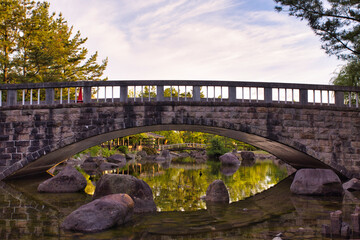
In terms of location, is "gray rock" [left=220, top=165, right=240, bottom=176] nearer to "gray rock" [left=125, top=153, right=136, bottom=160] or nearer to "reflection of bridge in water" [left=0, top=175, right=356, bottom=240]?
"reflection of bridge in water" [left=0, top=175, right=356, bottom=240]

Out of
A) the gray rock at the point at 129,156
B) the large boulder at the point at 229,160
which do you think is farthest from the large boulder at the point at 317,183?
the gray rock at the point at 129,156

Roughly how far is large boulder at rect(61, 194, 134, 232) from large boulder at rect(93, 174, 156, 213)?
4.87 feet

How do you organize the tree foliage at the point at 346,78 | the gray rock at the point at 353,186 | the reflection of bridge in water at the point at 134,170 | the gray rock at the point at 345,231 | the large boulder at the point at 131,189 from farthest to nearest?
the tree foliage at the point at 346,78 → the reflection of bridge in water at the point at 134,170 → the gray rock at the point at 353,186 → the large boulder at the point at 131,189 → the gray rock at the point at 345,231

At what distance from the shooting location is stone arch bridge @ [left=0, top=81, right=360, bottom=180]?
12.5 meters

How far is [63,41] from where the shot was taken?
27641 millimetres

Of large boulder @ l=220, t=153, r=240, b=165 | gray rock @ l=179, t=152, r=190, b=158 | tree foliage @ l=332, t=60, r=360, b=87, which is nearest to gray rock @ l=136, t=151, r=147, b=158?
gray rock @ l=179, t=152, r=190, b=158

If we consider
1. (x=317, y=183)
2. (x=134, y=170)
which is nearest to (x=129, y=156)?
(x=134, y=170)

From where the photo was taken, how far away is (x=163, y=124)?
504 inches

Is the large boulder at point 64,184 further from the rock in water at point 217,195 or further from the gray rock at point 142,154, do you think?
the gray rock at point 142,154

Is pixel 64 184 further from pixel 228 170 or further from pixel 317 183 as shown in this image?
pixel 228 170

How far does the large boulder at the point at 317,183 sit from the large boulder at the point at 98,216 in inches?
268

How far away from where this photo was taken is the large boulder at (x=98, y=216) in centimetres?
618

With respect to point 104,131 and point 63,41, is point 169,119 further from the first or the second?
point 63,41

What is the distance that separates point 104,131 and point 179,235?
7.12m
